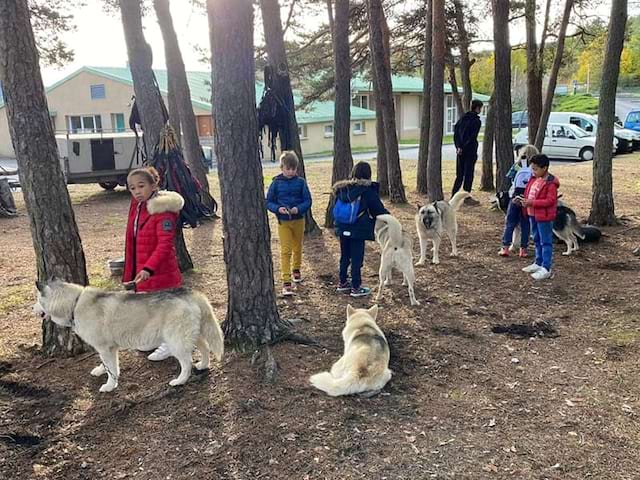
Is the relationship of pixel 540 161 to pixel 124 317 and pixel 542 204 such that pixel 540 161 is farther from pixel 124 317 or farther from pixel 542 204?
pixel 124 317

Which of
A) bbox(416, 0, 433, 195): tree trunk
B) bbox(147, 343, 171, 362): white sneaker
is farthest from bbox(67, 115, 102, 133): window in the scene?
bbox(147, 343, 171, 362): white sneaker

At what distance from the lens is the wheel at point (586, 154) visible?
24.7 metres

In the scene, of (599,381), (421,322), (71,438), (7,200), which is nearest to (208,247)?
(421,322)

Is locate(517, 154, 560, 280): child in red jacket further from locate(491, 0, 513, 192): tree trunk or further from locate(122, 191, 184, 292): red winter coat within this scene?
locate(491, 0, 513, 192): tree trunk

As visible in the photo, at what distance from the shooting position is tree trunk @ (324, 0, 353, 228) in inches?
398

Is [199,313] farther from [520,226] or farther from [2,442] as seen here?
[520,226]

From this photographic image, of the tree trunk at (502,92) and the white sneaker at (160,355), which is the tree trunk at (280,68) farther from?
the tree trunk at (502,92)

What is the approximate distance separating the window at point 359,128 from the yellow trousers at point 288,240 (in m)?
36.1

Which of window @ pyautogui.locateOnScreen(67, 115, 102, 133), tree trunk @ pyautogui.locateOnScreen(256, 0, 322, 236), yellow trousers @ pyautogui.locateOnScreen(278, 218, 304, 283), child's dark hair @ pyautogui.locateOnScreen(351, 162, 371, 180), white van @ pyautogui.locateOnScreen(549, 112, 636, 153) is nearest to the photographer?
child's dark hair @ pyautogui.locateOnScreen(351, 162, 371, 180)

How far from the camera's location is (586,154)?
24.8 metres

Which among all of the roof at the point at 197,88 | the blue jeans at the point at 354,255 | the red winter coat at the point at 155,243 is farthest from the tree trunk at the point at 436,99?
the roof at the point at 197,88

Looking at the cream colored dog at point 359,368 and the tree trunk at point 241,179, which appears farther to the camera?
the tree trunk at point 241,179

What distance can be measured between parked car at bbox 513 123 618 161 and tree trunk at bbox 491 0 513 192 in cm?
1318

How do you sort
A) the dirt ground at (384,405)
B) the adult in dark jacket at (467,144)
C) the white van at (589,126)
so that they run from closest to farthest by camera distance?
the dirt ground at (384,405) → the adult in dark jacket at (467,144) → the white van at (589,126)
